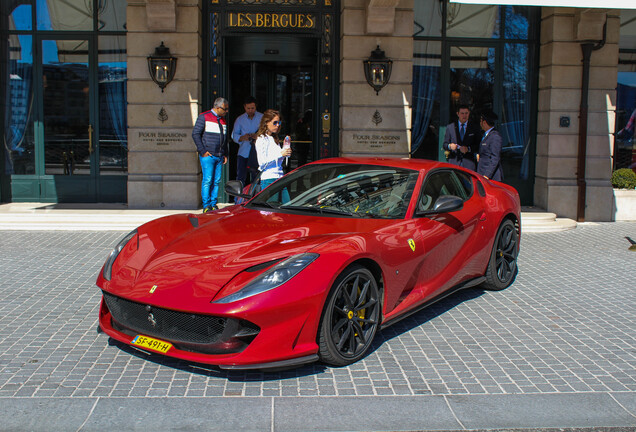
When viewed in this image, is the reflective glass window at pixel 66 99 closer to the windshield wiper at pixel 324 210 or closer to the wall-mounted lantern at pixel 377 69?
the wall-mounted lantern at pixel 377 69

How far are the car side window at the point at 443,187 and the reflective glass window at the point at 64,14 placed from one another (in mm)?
9122

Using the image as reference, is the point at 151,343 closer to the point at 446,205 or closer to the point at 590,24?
the point at 446,205

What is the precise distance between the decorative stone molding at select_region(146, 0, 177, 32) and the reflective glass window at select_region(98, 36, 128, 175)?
124 cm

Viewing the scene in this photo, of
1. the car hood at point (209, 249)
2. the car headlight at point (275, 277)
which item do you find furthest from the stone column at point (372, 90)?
the car headlight at point (275, 277)

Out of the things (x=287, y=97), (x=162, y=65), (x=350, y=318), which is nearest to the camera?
(x=350, y=318)

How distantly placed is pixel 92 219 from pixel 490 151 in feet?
21.0

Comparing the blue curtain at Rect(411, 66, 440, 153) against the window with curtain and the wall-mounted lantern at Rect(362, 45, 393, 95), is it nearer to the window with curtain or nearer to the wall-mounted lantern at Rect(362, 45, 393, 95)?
the window with curtain

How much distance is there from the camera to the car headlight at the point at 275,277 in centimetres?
423

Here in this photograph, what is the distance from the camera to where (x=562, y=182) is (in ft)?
41.7

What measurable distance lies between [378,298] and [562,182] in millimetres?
8850

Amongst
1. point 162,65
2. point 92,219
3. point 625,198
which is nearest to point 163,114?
point 162,65

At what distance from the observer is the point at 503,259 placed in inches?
280

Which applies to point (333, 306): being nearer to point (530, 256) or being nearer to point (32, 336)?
point (32, 336)

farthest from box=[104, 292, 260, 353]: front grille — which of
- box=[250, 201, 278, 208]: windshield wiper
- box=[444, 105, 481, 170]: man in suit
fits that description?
box=[444, 105, 481, 170]: man in suit
